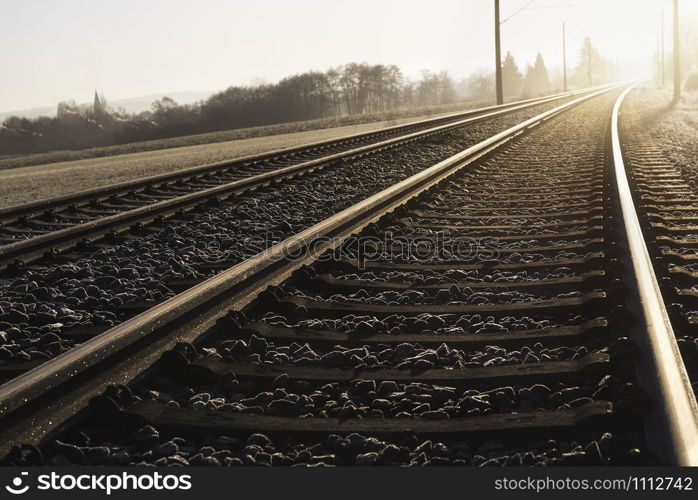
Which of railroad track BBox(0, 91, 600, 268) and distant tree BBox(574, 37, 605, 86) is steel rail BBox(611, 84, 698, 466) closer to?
railroad track BBox(0, 91, 600, 268)

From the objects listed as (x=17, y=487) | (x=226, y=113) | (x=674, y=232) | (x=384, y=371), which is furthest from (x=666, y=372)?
(x=226, y=113)

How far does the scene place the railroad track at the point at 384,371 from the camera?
2387 millimetres

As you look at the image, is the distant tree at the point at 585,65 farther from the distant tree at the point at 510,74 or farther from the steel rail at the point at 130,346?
the steel rail at the point at 130,346

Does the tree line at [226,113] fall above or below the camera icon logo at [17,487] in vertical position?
above

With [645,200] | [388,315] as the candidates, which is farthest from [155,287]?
[645,200]

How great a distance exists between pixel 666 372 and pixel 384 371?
105 centimetres

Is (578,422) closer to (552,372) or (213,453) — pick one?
(552,372)

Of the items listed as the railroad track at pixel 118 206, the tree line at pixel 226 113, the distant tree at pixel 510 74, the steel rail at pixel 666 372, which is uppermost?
the distant tree at pixel 510 74

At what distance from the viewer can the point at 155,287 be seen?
466 cm

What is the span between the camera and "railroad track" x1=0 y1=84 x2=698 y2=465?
2387 millimetres

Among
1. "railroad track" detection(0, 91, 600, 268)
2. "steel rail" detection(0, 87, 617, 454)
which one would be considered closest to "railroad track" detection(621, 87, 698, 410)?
"steel rail" detection(0, 87, 617, 454)

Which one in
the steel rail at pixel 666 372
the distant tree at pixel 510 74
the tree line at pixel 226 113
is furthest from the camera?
the distant tree at pixel 510 74

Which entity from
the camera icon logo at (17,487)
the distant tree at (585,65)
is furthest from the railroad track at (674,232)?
the distant tree at (585,65)

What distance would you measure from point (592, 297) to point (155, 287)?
254 cm
